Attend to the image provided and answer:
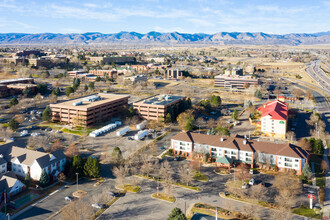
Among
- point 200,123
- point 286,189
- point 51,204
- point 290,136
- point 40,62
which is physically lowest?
point 51,204

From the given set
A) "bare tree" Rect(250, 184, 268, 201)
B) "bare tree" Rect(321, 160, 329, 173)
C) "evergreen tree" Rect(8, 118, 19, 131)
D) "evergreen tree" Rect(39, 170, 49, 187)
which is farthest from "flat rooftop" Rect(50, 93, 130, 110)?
"bare tree" Rect(321, 160, 329, 173)

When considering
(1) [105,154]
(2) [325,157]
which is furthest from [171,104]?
(2) [325,157]

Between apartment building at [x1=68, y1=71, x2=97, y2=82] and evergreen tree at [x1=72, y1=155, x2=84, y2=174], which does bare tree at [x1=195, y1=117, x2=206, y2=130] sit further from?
apartment building at [x1=68, y1=71, x2=97, y2=82]

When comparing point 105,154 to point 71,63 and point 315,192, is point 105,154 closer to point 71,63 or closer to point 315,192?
point 315,192

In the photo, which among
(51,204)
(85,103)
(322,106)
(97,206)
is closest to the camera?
(97,206)

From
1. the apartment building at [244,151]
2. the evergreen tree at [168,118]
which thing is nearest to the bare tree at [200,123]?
the evergreen tree at [168,118]

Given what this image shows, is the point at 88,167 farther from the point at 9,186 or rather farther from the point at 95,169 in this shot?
the point at 9,186

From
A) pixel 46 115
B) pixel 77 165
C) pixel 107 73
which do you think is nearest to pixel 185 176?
pixel 77 165
